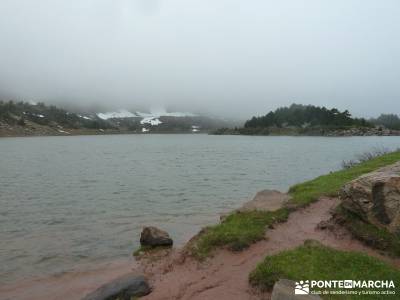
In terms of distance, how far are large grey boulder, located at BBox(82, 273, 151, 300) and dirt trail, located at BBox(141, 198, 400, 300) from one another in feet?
1.62

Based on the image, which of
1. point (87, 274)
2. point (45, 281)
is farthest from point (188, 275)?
point (45, 281)

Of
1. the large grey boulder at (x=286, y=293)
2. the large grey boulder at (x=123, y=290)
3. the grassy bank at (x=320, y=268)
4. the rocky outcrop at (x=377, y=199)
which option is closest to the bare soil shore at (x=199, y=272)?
the large grey boulder at (x=123, y=290)

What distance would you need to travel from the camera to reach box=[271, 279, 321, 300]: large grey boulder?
10.1 m

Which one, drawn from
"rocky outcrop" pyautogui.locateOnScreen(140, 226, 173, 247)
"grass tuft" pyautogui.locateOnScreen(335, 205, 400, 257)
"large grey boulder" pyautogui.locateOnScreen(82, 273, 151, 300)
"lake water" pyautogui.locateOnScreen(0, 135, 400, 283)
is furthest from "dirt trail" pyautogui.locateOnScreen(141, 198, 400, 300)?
"lake water" pyautogui.locateOnScreen(0, 135, 400, 283)

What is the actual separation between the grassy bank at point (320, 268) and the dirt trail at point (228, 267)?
29.0 inches

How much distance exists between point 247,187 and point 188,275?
31627 mm

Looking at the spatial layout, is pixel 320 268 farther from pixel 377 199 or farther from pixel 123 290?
pixel 123 290

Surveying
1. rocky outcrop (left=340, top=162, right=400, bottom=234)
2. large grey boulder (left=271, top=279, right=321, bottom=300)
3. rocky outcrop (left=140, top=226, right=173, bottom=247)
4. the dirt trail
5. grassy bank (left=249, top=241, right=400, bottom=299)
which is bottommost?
rocky outcrop (left=140, top=226, right=173, bottom=247)

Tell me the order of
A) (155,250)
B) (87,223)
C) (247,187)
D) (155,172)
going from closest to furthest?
(155,250) < (87,223) < (247,187) < (155,172)

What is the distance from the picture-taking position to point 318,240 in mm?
17203

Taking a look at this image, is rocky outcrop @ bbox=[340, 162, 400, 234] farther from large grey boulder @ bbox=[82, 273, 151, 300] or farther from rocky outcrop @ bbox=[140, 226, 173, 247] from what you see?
rocky outcrop @ bbox=[140, 226, 173, 247]

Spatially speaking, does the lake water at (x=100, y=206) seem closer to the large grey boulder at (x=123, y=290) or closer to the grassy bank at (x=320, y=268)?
the large grey boulder at (x=123, y=290)

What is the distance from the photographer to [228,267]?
1583 centimetres

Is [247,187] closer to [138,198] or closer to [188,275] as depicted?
[138,198]
